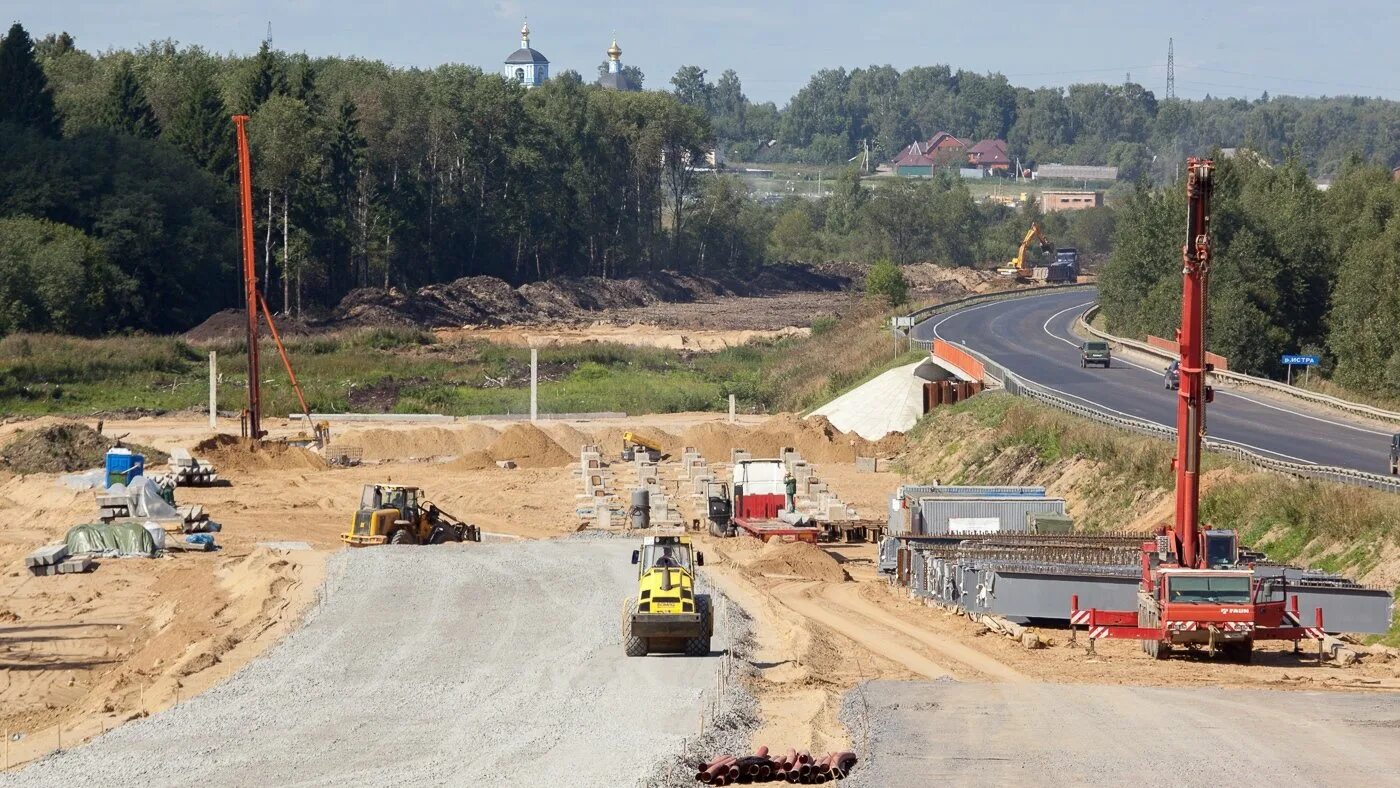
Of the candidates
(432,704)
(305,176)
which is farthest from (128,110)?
(432,704)

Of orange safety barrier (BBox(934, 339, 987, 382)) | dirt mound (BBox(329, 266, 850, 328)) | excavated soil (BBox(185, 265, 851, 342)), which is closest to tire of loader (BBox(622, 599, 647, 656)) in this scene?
orange safety barrier (BBox(934, 339, 987, 382))

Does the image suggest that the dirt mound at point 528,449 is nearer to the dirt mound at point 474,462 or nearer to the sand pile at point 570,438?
the dirt mound at point 474,462

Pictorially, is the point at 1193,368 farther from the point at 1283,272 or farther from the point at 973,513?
the point at 1283,272

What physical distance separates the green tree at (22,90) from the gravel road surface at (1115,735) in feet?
286

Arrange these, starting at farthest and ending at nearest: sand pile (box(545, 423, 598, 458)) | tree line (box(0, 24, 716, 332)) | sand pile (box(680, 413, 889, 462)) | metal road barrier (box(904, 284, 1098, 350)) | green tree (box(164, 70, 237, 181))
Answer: green tree (box(164, 70, 237, 181)) < tree line (box(0, 24, 716, 332)) < metal road barrier (box(904, 284, 1098, 350)) < sand pile (box(545, 423, 598, 458)) < sand pile (box(680, 413, 889, 462))

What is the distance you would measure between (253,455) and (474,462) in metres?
7.38

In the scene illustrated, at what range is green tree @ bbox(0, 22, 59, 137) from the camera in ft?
321

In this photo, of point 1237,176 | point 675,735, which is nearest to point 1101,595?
point 675,735

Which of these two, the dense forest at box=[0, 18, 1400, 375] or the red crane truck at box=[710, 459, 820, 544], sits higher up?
the dense forest at box=[0, 18, 1400, 375]

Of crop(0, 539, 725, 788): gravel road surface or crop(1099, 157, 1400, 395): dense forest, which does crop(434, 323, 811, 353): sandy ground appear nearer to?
crop(1099, 157, 1400, 395): dense forest

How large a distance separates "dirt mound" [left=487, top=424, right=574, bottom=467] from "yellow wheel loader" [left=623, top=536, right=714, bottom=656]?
32.5 meters

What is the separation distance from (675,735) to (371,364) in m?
64.0

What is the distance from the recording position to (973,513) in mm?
40062

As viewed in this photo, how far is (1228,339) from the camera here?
73.9m
